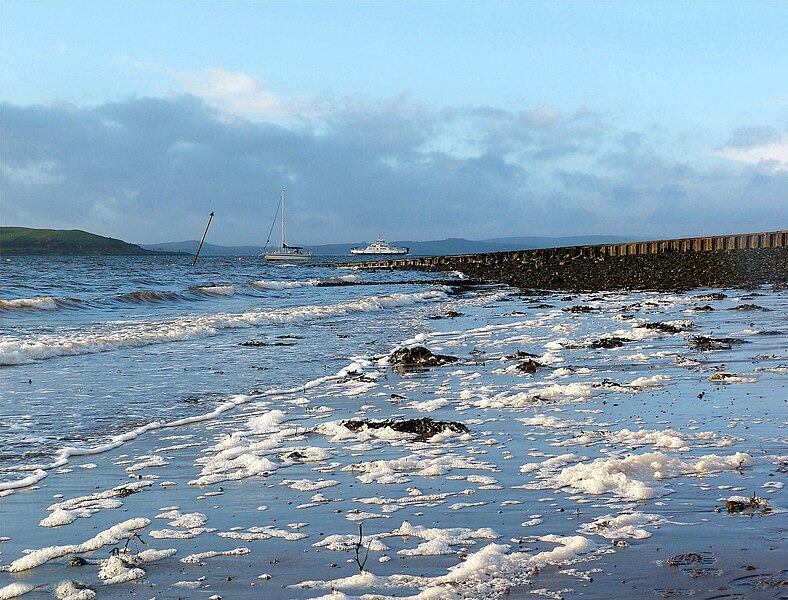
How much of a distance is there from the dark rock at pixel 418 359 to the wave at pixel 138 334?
612cm

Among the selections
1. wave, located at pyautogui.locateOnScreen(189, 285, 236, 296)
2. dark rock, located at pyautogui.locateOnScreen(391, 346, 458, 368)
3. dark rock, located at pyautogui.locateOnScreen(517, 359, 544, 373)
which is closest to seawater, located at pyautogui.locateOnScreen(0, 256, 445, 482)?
dark rock, located at pyautogui.locateOnScreen(391, 346, 458, 368)

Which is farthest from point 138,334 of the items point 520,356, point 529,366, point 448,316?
point 529,366

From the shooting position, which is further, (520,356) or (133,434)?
(520,356)

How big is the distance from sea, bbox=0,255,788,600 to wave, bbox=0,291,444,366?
36.3 inches

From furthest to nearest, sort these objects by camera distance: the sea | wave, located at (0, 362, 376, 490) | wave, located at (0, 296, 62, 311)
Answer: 1. wave, located at (0, 296, 62, 311)
2. wave, located at (0, 362, 376, 490)
3. the sea

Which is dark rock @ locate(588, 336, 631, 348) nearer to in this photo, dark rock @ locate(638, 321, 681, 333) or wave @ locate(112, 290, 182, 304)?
dark rock @ locate(638, 321, 681, 333)

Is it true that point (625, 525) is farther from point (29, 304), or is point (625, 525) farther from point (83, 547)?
point (29, 304)

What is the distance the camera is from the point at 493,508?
4.57m

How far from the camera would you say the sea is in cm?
362

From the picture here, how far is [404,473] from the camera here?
5.50 metres

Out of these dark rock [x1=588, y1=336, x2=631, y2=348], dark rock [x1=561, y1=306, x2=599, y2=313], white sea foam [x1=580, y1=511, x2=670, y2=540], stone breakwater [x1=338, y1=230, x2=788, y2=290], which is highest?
stone breakwater [x1=338, y1=230, x2=788, y2=290]

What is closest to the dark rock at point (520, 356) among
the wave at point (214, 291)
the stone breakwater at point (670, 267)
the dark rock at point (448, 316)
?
the dark rock at point (448, 316)

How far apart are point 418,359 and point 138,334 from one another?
7567 mm

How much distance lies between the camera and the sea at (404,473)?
3621 millimetres
